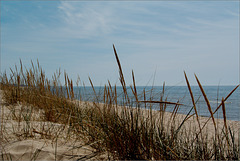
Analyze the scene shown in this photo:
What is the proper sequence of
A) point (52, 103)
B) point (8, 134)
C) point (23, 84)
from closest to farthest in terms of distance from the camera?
point (8, 134)
point (52, 103)
point (23, 84)

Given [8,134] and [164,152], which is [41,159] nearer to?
[8,134]

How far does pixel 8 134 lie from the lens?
6.08 ft

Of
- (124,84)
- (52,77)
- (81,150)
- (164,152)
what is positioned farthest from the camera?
(52,77)

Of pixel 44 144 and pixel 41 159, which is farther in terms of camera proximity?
pixel 44 144

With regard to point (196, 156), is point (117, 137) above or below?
above

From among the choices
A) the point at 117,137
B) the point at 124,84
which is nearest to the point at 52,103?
the point at 117,137

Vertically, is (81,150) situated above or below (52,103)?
below

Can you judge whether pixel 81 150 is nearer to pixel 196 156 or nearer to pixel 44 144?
pixel 44 144

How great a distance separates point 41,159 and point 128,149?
2.18ft

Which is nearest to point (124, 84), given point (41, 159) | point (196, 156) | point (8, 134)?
point (196, 156)

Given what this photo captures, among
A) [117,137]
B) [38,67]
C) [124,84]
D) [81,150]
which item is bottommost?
[81,150]

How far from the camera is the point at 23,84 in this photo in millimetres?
4125

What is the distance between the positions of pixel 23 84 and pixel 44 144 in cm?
292

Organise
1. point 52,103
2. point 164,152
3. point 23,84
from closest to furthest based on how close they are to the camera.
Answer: point 164,152
point 52,103
point 23,84
